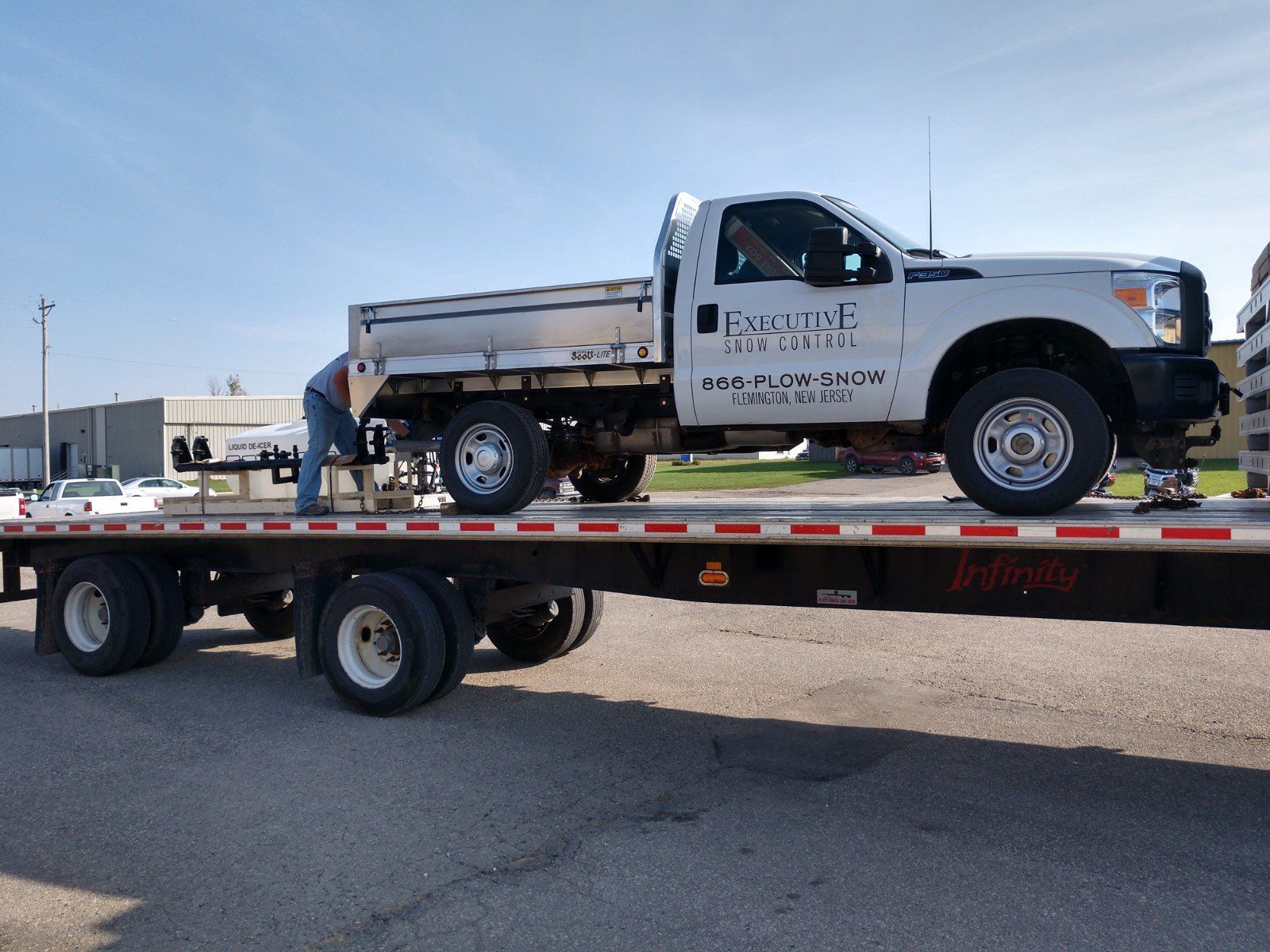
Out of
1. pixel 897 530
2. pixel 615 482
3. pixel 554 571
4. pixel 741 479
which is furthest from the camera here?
pixel 741 479

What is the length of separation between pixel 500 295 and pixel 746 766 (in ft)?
11.7

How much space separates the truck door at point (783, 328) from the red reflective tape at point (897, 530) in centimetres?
116

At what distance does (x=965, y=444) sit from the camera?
5.50m

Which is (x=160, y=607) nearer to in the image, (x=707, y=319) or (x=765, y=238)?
(x=707, y=319)

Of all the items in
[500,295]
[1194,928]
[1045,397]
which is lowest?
[1194,928]

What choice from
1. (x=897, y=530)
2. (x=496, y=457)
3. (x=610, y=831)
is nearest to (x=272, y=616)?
(x=496, y=457)

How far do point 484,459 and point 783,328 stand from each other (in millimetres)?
2301

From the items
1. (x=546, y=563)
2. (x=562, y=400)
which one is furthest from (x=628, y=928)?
(x=562, y=400)

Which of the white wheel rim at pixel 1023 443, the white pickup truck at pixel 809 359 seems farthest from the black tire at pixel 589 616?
the white wheel rim at pixel 1023 443

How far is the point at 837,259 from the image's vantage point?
5.91m

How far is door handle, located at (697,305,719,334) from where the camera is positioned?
20.9 feet

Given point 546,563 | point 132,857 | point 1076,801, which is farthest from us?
point 546,563

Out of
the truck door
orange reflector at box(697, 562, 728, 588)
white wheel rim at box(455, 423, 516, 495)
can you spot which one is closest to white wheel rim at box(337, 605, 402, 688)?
white wheel rim at box(455, 423, 516, 495)

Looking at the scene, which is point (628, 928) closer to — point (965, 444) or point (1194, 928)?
point (1194, 928)
